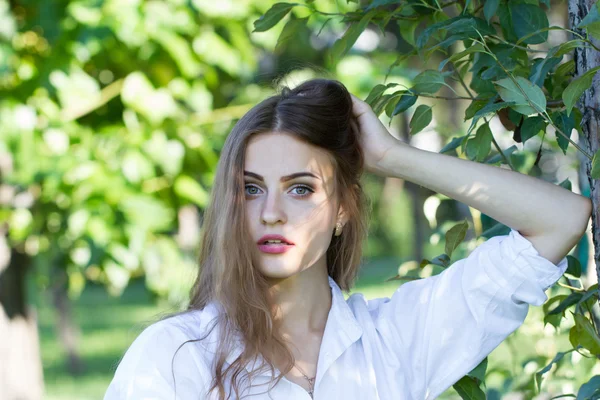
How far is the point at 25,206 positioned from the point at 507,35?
2.17 metres

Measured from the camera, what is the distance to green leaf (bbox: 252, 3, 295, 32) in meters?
1.63

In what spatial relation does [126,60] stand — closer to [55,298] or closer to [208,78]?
[208,78]

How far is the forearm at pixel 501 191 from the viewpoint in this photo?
4.96ft

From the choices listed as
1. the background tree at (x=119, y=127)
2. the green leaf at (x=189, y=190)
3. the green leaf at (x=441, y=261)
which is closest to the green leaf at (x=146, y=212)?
the background tree at (x=119, y=127)

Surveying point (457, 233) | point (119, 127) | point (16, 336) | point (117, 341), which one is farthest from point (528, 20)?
point (117, 341)

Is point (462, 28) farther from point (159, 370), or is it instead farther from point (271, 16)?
point (159, 370)

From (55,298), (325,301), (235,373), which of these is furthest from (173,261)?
(55,298)

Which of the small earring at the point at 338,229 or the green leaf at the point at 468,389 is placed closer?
the green leaf at the point at 468,389

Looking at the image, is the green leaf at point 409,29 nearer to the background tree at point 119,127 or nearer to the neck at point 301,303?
the neck at point 301,303

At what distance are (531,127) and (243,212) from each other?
561 millimetres

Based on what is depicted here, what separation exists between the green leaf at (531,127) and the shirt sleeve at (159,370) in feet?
2.33

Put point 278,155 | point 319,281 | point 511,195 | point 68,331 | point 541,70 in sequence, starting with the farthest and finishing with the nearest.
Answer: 1. point 68,331
2. point 319,281
3. point 278,155
4. point 511,195
5. point 541,70

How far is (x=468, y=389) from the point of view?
63.6 inches

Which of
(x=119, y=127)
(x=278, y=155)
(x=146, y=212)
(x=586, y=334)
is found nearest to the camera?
(x=586, y=334)
